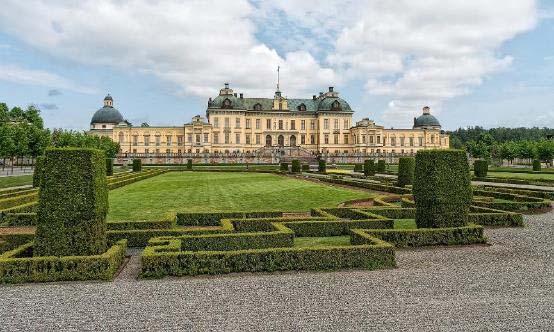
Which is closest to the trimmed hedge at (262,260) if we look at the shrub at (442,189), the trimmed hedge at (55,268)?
the trimmed hedge at (55,268)

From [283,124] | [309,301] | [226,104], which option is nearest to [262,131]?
[283,124]

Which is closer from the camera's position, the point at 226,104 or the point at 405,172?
the point at 405,172

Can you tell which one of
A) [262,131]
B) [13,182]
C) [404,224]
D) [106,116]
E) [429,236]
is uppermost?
[106,116]

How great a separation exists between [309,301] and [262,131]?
2712 inches

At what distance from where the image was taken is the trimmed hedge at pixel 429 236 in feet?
31.5

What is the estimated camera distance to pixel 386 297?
6344mm

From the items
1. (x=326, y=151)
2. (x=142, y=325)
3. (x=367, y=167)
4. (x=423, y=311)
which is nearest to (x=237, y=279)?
(x=142, y=325)

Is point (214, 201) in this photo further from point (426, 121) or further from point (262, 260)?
point (426, 121)

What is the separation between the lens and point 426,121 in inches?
3393

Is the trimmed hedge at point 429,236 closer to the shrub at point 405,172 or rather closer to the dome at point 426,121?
the shrub at point 405,172

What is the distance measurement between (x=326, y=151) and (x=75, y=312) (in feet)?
229

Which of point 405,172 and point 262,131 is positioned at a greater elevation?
point 262,131

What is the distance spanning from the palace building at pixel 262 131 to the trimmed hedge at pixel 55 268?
63.4 meters

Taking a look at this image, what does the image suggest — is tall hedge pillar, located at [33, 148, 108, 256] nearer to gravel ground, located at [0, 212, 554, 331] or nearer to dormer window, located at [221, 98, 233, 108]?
gravel ground, located at [0, 212, 554, 331]
